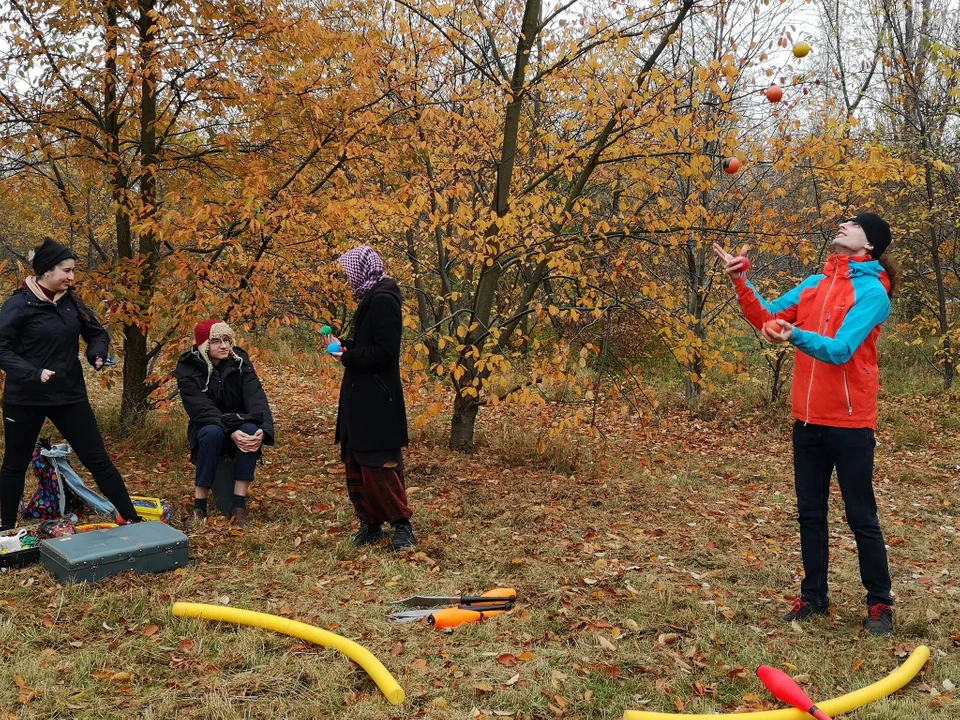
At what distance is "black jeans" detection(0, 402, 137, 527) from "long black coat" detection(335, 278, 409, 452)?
4.89ft

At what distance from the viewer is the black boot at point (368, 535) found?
189 inches

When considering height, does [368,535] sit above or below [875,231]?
below

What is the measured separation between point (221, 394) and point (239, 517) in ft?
2.87

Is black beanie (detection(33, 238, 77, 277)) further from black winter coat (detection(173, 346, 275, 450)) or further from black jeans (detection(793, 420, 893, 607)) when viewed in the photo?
black jeans (detection(793, 420, 893, 607))

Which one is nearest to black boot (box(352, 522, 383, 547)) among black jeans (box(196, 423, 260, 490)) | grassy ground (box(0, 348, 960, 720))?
grassy ground (box(0, 348, 960, 720))

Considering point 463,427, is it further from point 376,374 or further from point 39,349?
point 39,349

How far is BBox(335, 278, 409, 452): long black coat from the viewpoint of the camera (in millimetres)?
4449

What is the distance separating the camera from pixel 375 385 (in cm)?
454

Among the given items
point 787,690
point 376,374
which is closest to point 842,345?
point 787,690

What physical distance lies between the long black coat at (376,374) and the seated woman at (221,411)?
970 millimetres

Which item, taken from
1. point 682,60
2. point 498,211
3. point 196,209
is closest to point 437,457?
point 498,211

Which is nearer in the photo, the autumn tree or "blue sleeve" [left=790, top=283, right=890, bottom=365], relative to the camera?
"blue sleeve" [left=790, top=283, right=890, bottom=365]

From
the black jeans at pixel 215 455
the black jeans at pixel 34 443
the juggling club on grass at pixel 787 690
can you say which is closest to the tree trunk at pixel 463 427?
the black jeans at pixel 215 455

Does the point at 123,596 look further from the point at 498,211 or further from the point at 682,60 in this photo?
the point at 682,60
